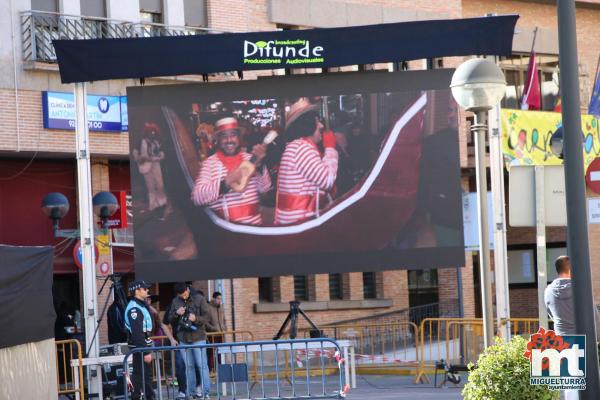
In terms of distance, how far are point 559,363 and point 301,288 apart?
2214 cm

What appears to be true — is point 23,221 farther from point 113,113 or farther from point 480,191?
point 480,191

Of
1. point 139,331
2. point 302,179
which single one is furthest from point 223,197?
point 139,331

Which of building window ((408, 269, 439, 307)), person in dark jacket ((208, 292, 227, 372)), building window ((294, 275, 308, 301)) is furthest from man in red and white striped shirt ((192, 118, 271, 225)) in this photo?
building window ((408, 269, 439, 307))

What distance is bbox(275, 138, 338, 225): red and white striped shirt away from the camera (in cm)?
2003

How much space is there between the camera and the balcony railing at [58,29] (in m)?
26.6

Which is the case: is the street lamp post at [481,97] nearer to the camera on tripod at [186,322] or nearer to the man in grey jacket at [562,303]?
the man in grey jacket at [562,303]

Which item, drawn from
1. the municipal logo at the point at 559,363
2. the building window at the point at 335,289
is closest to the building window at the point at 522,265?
the building window at the point at 335,289

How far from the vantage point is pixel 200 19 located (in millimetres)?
30328

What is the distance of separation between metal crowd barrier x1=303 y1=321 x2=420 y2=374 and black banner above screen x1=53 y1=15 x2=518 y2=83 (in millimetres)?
6401

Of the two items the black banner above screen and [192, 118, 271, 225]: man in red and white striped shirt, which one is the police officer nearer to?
[192, 118, 271, 225]: man in red and white striped shirt

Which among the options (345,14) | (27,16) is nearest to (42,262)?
(27,16)

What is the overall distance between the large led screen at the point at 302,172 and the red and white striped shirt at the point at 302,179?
15 mm

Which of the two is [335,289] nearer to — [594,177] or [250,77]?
[250,77]

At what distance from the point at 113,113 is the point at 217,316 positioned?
5.89 m
